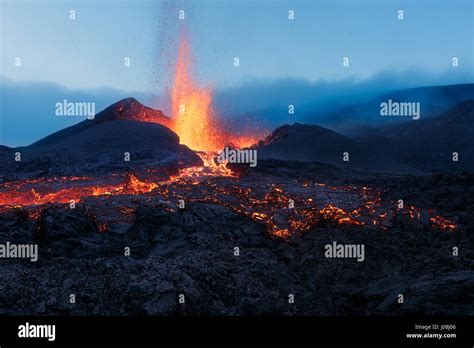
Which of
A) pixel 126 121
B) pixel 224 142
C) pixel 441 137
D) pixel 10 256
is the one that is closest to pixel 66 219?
pixel 10 256

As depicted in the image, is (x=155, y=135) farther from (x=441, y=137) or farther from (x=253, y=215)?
(x=441, y=137)

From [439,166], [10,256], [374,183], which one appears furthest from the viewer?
[439,166]
